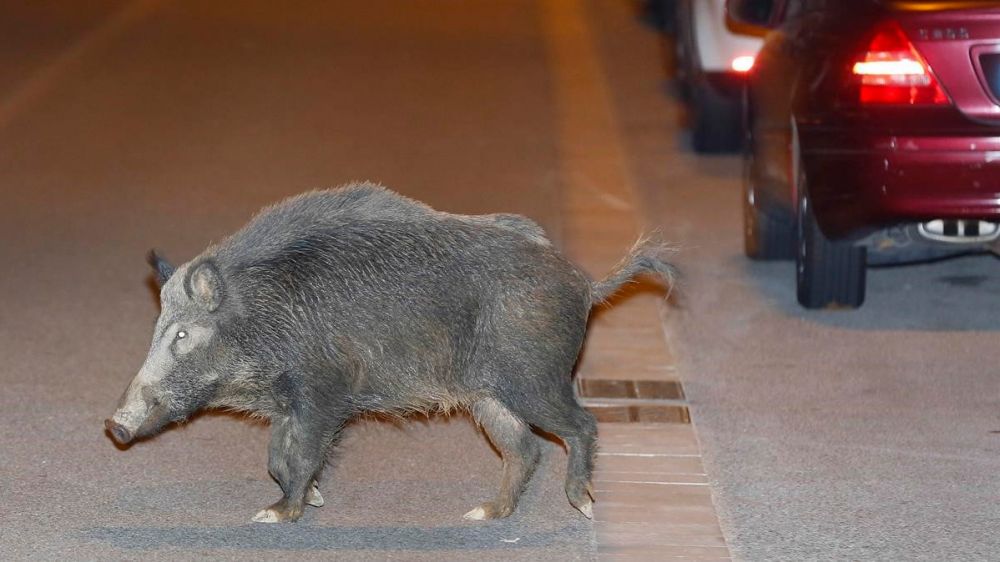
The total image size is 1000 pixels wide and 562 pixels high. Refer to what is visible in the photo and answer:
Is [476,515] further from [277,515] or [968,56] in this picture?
[968,56]

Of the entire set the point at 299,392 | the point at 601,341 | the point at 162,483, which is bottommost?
the point at 601,341

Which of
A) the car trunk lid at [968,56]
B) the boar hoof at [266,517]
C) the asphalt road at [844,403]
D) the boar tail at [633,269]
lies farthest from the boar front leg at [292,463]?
the car trunk lid at [968,56]

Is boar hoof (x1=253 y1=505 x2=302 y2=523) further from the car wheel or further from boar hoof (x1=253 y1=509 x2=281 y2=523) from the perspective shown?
the car wheel

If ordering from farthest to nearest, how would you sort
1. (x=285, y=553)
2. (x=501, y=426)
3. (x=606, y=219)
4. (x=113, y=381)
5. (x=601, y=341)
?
(x=606, y=219) → (x=601, y=341) → (x=113, y=381) → (x=501, y=426) → (x=285, y=553)

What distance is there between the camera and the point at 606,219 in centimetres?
978

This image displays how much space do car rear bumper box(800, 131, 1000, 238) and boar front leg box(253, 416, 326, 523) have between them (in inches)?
116

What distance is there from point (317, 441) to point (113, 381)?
1947 millimetres

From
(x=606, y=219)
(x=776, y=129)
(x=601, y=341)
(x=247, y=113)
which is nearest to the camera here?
(x=601, y=341)

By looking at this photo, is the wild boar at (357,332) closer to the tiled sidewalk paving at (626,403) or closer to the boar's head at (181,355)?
the boar's head at (181,355)

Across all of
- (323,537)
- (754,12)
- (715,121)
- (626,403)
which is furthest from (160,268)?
(715,121)

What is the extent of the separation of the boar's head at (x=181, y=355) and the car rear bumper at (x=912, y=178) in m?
3.13

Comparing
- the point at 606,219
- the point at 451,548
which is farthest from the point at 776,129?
the point at 451,548

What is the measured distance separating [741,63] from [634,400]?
5.04 m

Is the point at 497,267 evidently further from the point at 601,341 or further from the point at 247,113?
the point at 247,113
